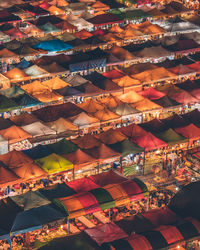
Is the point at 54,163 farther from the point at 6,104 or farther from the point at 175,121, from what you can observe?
the point at 175,121

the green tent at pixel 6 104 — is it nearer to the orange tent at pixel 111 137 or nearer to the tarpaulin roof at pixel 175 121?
the orange tent at pixel 111 137

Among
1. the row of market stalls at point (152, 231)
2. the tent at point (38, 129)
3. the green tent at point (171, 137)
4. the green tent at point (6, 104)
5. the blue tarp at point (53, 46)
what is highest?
the row of market stalls at point (152, 231)

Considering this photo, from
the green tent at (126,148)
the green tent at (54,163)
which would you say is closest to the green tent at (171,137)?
the green tent at (126,148)

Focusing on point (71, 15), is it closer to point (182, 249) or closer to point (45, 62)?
point (45, 62)

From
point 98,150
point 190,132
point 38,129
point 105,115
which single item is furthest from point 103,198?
point 105,115

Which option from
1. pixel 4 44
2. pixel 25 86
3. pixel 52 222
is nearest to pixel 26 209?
pixel 52 222

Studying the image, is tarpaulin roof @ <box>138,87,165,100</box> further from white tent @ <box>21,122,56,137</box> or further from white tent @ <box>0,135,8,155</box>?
white tent @ <box>0,135,8,155</box>
